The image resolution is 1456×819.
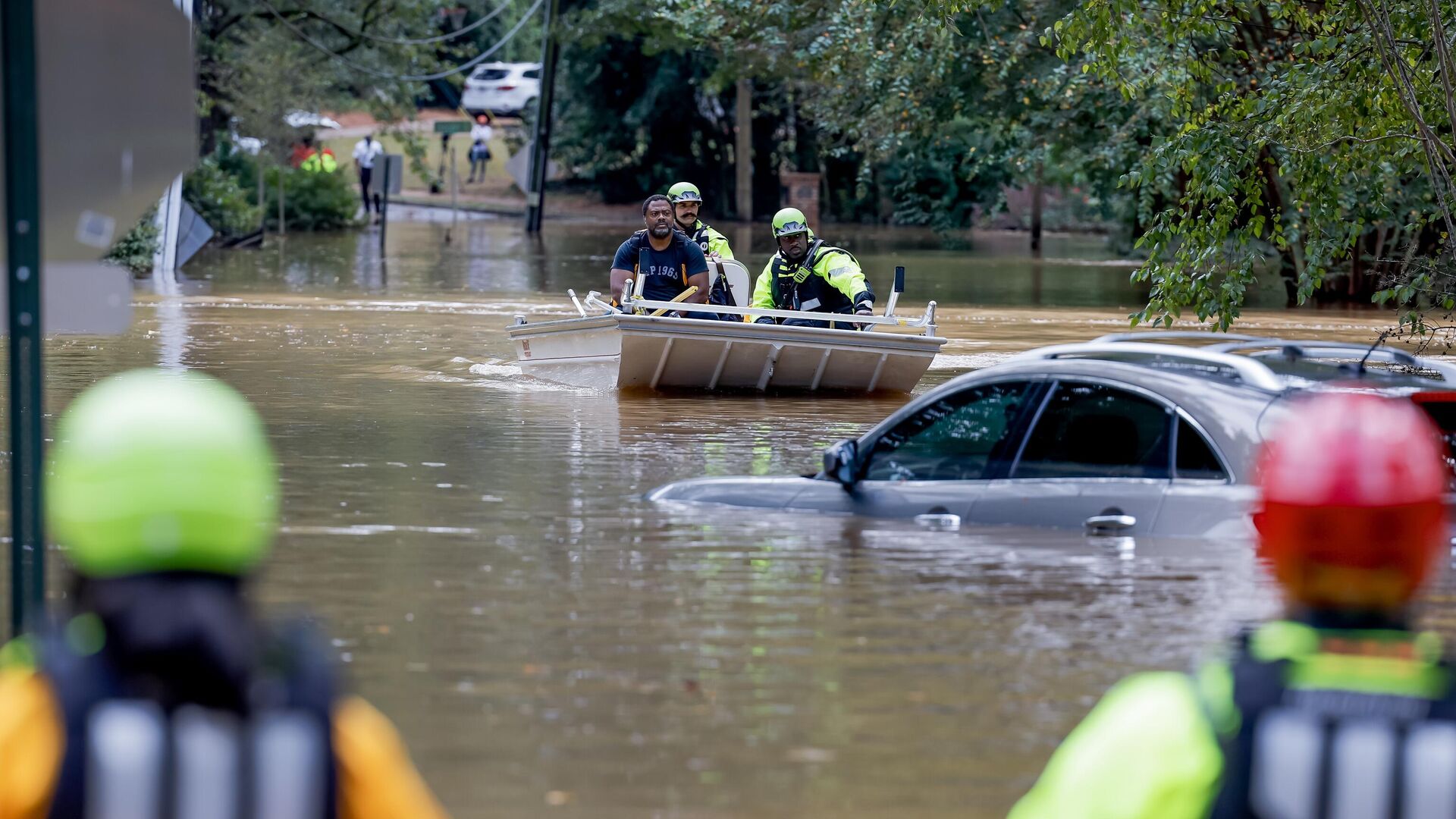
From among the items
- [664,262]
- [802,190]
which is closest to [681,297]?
[664,262]

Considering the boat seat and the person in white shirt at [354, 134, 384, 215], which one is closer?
the boat seat

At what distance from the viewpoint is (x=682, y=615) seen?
729cm

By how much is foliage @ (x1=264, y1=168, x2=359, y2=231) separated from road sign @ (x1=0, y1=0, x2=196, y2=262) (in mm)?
40622

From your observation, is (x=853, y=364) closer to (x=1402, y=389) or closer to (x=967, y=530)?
(x=967, y=530)

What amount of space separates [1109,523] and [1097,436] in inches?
13.8

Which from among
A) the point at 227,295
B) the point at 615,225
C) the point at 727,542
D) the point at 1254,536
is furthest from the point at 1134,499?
the point at 615,225

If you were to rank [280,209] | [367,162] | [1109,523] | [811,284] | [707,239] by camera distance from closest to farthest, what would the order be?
[1109,523] < [811,284] < [707,239] < [280,209] < [367,162]

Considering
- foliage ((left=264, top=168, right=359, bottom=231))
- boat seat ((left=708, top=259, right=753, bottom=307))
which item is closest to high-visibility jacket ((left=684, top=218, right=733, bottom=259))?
boat seat ((left=708, top=259, right=753, bottom=307))

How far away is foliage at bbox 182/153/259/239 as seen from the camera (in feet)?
124

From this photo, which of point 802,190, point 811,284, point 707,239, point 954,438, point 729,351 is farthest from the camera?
point 802,190

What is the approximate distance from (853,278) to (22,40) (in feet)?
36.9

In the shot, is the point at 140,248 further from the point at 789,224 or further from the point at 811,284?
the point at 789,224

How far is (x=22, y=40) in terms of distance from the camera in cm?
483

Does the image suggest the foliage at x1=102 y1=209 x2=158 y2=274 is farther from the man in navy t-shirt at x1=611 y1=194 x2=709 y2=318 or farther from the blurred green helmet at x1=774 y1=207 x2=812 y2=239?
the blurred green helmet at x1=774 y1=207 x2=812 y2=239
